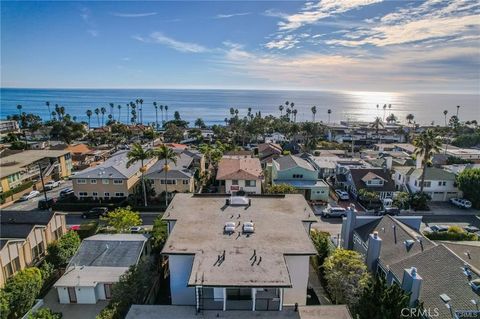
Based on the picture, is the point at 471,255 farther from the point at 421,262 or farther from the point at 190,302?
the point at 190,302

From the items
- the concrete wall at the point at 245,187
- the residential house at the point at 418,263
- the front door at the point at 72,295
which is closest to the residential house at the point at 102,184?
the concrete wall at the point at 245,187

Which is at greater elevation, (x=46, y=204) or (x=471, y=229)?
(x=46, y=204)

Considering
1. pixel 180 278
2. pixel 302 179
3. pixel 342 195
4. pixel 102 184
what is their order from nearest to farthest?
pixel 180 278 < pixel 102 184 < pixel 342 195 < pixel 302 179

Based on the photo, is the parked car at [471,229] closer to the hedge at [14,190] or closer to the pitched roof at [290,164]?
the pitched roof at [290,164]

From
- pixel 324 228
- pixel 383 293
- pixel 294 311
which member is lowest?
pixel 324 228

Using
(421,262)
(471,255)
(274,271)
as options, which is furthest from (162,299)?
(471,255)

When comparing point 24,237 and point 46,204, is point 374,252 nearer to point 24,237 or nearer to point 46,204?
point 24,237

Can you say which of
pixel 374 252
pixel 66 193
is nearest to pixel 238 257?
pixel 374 252
